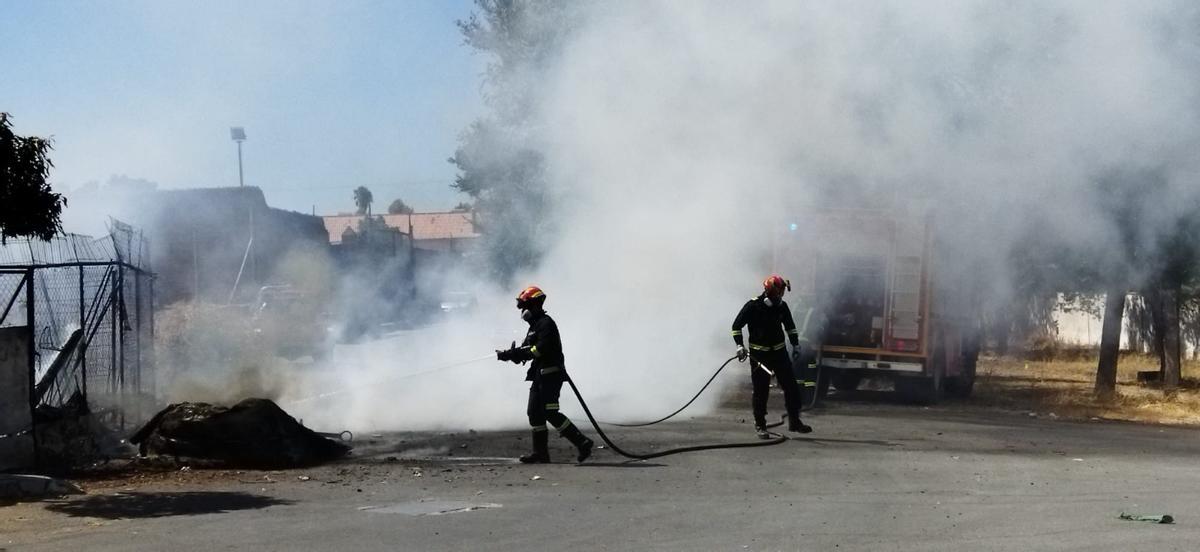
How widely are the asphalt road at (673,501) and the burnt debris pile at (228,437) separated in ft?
0.98

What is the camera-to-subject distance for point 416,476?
355 inches

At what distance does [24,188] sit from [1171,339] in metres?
16.4

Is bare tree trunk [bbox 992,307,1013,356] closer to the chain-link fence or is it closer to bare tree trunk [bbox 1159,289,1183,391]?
bare tree trunk [bbox 1159,289,1183,391]

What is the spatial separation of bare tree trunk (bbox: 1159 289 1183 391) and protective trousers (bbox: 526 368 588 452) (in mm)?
11695

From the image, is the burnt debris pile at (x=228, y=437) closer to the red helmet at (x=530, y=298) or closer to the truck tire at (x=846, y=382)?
the red helmet at (x=530, y=298)

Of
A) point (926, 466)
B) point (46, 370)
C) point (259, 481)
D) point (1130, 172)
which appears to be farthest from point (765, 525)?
point (1130, 172)

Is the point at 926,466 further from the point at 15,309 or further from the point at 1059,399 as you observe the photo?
the point at 15,309

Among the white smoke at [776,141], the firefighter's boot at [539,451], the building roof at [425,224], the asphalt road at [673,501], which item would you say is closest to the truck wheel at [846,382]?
the white smoke at [776,141]

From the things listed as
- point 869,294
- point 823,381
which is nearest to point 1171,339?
point 869,294

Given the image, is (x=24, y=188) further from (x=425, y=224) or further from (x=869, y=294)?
(x=425, y=224)

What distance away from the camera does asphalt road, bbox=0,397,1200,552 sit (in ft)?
21.3

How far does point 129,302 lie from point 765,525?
28.2 feet

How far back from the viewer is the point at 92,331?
11164 mm

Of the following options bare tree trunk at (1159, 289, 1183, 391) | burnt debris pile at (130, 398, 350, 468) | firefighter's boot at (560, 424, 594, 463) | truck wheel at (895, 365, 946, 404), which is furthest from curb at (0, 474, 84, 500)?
bare tree trunk at (1159, 289, 1183, 391)
